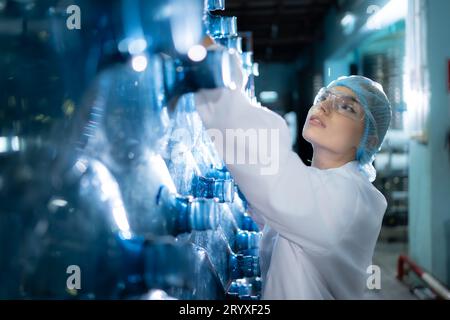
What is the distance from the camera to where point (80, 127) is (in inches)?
19.8

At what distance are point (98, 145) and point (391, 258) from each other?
3557 mm

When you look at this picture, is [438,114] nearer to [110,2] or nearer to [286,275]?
[286,275]

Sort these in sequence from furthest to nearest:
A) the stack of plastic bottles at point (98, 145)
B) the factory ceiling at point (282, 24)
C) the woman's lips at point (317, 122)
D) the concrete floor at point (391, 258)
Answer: the concrete floor at point (391, 258) < the factory ceiling at point (282, 24) < the woman's lips at point (317, 122) < the stack of plastic bottles at point (98, 145)

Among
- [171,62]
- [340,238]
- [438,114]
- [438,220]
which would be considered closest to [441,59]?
[438,114]

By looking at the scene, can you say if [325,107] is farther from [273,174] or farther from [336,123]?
[273,174]

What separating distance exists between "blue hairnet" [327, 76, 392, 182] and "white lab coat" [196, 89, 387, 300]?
74mm

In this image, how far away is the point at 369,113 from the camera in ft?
2.71

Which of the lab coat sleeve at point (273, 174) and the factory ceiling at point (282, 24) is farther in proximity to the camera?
the factory ceiling at point (282, 24)

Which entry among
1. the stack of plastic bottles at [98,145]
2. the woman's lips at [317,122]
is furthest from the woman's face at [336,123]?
the stack of plastic bottles at [98,145]

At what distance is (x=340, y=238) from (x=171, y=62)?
0.38m

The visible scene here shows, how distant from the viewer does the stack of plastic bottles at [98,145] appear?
0.50 m

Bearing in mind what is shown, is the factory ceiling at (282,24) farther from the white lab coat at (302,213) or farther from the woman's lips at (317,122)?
the white lab coat at (302,213)

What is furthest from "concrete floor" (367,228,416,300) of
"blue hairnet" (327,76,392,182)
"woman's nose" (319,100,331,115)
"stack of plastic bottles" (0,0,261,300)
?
"stack of plastic bottles" (0,0,261,300)

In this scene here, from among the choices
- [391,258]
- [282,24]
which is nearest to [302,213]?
[282,24]
